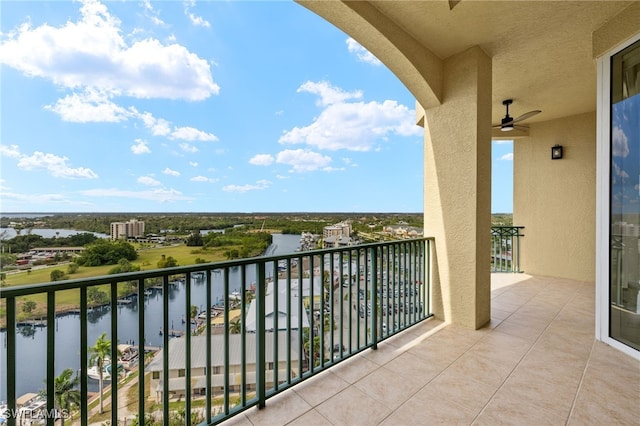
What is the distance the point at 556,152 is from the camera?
494 centimetres

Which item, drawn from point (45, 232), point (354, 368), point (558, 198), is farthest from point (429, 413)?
point (558, 198)

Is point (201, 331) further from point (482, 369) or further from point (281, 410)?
point (482, 369)

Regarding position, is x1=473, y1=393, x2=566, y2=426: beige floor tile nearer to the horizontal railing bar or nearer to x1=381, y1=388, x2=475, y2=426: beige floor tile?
x1=381, y1=388, x2=475, y2=426: beige floor tile

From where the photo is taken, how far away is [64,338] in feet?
3.79

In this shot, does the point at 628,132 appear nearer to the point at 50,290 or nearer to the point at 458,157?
the point at 458,157

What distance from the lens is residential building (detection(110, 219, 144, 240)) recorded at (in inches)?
102

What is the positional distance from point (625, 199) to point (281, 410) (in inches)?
129

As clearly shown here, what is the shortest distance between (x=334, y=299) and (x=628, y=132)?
294 cm

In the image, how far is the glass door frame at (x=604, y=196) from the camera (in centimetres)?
248

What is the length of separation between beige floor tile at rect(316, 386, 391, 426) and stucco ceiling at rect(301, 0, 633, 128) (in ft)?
9.29

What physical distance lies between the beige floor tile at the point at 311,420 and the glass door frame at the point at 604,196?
274 centimetres

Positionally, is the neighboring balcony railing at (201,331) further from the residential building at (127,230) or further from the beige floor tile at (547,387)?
the residential building at (127,230)

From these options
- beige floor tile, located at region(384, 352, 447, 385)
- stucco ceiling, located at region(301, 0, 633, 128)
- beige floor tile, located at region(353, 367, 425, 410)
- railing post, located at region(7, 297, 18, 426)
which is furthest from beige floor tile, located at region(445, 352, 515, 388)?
stucco ceiling, located at region(301, 0, 633, 128)

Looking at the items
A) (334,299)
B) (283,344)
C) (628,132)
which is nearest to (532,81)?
(628,132)
